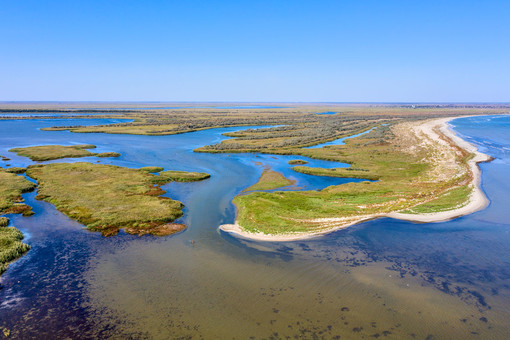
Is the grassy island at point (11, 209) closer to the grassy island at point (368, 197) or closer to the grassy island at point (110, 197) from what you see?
the grassy island at point (110, 197)

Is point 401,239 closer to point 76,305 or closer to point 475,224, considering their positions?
point 475,224

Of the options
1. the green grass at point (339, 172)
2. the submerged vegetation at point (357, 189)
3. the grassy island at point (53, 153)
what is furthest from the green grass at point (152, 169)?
the green grass at point (339, 172)

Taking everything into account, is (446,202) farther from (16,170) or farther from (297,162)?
(16,170)

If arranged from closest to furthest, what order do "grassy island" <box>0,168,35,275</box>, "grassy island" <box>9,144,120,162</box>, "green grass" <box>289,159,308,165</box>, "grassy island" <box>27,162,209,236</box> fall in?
1. "grassy island" <box>0,168,35,275</box>
2. "grassy island" <box>27,162,209,236</box>
3. "green grass" <box>289,159,308,165</box>
4. "grassy island" <box>9,144,120,162</box>

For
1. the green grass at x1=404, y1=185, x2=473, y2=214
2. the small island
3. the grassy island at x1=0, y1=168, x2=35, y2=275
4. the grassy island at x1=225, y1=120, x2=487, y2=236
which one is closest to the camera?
the grassy island at x1=0, y1=168, x2=35, y2=275

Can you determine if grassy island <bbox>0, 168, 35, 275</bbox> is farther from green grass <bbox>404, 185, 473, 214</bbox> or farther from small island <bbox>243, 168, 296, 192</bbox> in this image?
green grass <bbox>404, 185, 473, 214</bbox>

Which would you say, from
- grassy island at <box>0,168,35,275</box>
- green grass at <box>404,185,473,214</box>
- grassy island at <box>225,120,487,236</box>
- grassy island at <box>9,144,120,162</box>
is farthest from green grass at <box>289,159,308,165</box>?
grassy island at <box>0,168,35,275</box>

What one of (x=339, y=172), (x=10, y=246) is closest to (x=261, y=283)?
(x=10, y=246)
